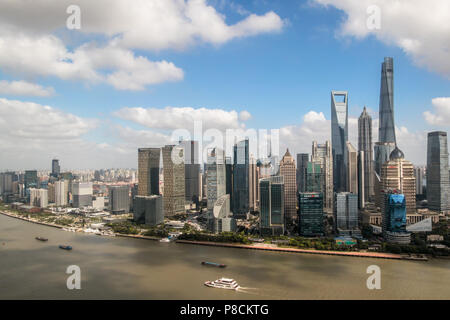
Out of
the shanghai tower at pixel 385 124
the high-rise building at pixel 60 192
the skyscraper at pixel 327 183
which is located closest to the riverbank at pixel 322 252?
the skyscraper at pixel 327 183

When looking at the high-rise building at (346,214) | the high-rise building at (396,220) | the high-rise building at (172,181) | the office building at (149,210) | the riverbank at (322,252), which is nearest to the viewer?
the riverbank at (322,252)

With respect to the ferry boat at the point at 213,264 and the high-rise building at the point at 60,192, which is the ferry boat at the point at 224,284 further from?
the high-rise building at the point at 60,192

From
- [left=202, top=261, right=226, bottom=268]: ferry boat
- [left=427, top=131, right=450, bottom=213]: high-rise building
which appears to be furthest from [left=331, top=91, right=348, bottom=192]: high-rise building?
[left=202, top=261, right=226, bottom=268]: ferry boat

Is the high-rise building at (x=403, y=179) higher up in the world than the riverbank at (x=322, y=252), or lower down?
higher up

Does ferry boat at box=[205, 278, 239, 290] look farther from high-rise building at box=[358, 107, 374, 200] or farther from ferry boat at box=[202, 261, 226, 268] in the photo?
high-rise building at box=[358, 107, 374, 200]

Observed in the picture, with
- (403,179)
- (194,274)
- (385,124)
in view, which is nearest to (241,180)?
(403,179)

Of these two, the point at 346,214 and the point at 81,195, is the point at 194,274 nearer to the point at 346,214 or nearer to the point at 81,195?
the point at 346,214

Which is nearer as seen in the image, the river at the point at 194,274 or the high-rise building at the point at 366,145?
the river at the point at 194,274
